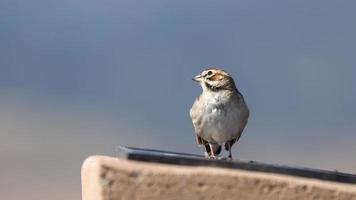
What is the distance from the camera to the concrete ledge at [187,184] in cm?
535

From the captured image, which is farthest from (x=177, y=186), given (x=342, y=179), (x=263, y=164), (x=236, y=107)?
(x=236, y=107)

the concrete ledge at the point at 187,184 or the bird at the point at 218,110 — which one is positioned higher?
the concrete ledge at the point at 187,184

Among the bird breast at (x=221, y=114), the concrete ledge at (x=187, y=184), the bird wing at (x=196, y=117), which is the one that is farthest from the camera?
the bird wing at (x=196, y=117)

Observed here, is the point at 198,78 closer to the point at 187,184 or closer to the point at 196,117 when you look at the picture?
the point at 196,117

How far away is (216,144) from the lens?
1459 centimetres

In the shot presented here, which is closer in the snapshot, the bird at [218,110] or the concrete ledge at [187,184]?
the concrete ledge at [187,184]

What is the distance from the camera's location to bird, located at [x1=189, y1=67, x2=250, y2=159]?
1404 centimetres

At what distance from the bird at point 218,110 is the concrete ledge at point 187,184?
8.04 metres

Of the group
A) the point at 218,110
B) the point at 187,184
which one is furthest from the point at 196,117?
the point at 187,184

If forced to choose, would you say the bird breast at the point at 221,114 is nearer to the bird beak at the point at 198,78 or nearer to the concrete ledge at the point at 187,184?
the bird beak at the point at 198,78

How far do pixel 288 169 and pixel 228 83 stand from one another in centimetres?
833

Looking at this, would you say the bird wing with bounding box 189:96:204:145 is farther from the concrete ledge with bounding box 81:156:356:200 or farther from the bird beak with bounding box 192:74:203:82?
the concrete ledge with bounding box 81:156:356:200

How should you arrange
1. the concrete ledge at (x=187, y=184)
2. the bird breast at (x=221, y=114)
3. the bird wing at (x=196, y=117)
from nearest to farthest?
the concrete ledge at (x=187, y=184)
the bird breast at (x=221, y=114)
the bird wing at (x=196, y=117)

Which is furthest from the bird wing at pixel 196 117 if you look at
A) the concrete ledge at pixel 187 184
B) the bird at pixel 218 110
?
the concrete ledge at pixel 187 184
